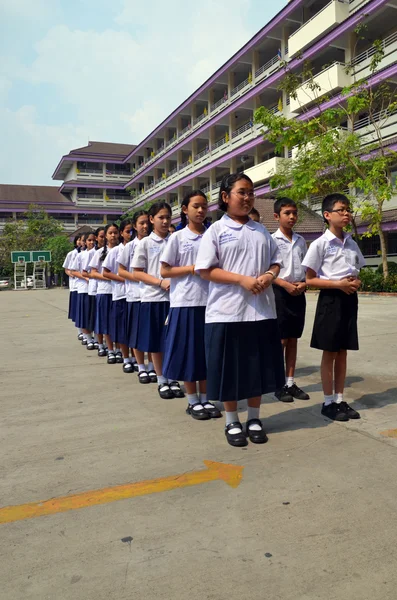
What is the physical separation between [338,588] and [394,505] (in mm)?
701

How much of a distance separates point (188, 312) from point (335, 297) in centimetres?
109

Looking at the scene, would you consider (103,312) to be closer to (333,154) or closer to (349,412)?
(349,412)

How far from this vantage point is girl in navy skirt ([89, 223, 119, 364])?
631 cm

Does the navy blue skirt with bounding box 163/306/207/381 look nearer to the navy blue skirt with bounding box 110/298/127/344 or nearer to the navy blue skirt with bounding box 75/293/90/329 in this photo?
the navy blue skirt with bounding box 110/298/127/344

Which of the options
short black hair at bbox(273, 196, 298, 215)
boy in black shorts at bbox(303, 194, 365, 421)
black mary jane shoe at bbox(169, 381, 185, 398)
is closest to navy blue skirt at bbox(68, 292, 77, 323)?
black mary jane shoe at bbox(169, 381, 185, 398)

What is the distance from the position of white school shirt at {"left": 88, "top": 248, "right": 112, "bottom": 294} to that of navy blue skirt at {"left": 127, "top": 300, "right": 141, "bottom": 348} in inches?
47.7

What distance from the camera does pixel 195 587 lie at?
1.80 meters

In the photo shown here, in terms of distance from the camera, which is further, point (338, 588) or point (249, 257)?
point (249, 257)

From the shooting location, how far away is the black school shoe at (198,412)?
3.81 meters

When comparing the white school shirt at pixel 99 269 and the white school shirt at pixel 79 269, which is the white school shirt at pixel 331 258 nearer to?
the white school shirt at pixel 99 269

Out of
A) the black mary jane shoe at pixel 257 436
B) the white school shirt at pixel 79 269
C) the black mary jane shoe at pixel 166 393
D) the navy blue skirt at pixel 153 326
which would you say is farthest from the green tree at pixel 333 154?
the black mary jane shoe at pixel 257 436

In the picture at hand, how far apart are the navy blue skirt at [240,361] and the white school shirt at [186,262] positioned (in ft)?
2.15

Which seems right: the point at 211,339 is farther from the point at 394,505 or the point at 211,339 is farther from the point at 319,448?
the point at 394,505

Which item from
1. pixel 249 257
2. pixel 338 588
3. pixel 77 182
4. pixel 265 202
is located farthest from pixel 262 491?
pixel 77 182
